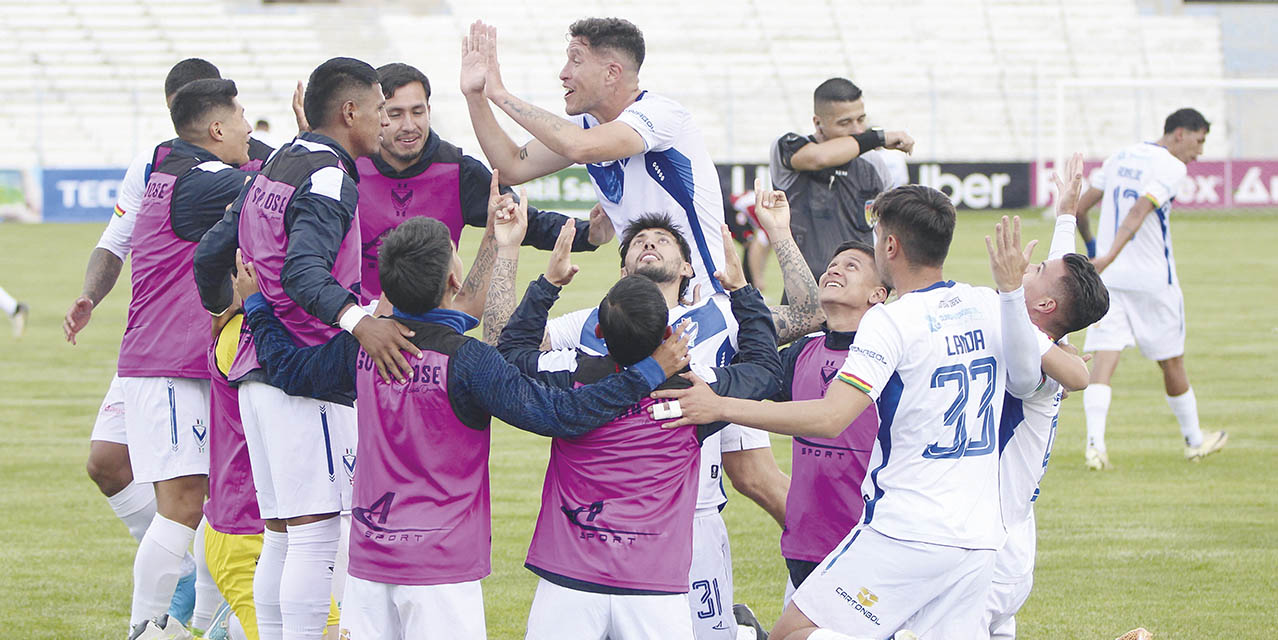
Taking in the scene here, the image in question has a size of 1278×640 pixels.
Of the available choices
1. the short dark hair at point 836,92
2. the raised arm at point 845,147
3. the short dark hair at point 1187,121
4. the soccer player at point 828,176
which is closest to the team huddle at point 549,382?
the raised arm at point 845,147

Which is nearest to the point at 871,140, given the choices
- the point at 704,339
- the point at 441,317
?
the point at 704,339

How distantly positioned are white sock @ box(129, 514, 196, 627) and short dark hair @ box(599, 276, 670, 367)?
254 centimetres

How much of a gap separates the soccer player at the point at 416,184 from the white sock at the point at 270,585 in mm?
1097

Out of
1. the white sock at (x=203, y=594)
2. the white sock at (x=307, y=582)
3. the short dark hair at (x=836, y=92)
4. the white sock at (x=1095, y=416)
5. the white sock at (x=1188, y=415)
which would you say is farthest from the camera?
the white sock at (x=1188, y=415)

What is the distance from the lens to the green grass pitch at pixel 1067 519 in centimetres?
696

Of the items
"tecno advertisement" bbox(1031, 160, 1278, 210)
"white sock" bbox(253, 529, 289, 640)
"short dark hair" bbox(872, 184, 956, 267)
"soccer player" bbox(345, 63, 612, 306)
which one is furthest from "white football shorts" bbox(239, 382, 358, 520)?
"tecno advertisement" bbox(1031, 160, 1278, 210)

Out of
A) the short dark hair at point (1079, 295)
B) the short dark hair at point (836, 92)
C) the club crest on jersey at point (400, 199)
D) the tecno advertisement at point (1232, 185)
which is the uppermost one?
the short dark hair at point (836, 92)

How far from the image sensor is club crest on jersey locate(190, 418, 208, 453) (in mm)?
6375

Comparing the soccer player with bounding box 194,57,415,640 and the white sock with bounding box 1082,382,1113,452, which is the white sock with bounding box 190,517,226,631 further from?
the white sock with bounding box 1082,382,1113,452

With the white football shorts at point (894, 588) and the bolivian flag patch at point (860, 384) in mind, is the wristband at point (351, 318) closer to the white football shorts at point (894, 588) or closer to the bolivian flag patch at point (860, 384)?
Result: the bolivian flag patch at point (860, 384)

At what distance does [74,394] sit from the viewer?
13.2 metres

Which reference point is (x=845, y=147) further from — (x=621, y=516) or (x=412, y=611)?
(x=412, y=611)

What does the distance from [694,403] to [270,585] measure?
1.92m

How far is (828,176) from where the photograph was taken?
8.62m
